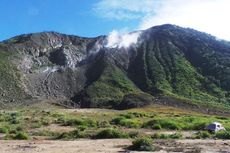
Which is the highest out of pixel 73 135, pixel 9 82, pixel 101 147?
pixel 9 82

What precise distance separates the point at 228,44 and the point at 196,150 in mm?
152990

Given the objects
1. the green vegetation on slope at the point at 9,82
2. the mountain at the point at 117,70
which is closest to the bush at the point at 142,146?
the mountain at the point at 117,70

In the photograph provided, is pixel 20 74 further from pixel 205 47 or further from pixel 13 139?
pixel 13 139

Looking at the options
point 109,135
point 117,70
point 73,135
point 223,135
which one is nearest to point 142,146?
point 109,135

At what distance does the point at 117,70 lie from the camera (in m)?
150

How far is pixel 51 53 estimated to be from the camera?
159m

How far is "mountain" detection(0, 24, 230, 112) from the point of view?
410 feet

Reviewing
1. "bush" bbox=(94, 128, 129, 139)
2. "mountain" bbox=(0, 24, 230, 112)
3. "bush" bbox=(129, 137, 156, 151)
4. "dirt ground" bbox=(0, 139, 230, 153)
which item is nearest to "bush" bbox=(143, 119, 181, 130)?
"bush" bbox=(94, 128, 129, 139)

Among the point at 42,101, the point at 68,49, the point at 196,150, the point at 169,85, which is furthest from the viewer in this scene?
the point at 68,49

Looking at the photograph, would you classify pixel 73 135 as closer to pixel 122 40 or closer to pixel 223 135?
pixel 223 135

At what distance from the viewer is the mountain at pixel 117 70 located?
410 feet

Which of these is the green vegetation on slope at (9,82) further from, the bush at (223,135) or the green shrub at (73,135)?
the bush at (223,135)

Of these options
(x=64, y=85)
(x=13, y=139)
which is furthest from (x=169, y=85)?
(x=13, y=139)

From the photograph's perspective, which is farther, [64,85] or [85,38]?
[85,38]
